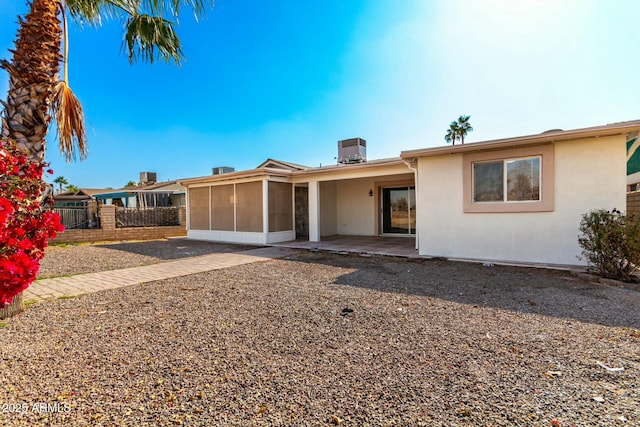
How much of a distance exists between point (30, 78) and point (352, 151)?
1145 centimetres

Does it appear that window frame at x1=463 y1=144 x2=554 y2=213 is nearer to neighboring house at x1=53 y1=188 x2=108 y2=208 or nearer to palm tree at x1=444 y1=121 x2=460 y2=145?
palm tree at x1=444 y1=121 x2=460 y2=145

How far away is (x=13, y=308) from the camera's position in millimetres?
4227

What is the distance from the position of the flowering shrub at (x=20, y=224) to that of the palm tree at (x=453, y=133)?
29.8 meters

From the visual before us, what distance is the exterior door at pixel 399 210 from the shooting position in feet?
44.9

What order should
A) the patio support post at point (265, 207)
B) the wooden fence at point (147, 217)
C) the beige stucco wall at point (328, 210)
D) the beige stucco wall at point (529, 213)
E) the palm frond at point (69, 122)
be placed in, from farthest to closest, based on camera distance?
the wooden fence at point (147, 217)
the beige stucco wall at point (328, 210)
the patio support post at point (265, 207)
the beige stucco wall at point (529, 213)
the palm frond at point (69, 122)

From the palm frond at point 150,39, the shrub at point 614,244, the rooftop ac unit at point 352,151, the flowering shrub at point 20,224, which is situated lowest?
the shrub at point 614,244

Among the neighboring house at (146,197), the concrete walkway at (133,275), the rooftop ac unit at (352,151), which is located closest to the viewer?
the concrete walkway at (133,275)

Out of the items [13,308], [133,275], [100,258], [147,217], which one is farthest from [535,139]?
[147,217]

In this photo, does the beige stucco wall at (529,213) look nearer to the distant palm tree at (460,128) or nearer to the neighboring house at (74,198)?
the distant palm tree at (460,128)

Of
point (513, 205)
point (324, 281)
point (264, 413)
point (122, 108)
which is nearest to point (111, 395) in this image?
point (264, 413)

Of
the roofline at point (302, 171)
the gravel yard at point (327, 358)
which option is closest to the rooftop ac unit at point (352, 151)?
the roofline at point (302, 171)

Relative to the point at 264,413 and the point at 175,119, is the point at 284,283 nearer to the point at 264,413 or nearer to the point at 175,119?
the point at 264,413

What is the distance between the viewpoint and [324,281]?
627 centimetres

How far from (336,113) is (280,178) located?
6.41 meters
